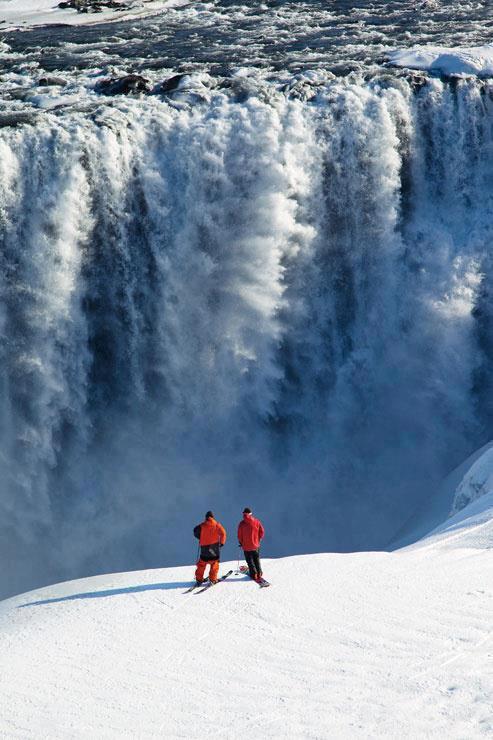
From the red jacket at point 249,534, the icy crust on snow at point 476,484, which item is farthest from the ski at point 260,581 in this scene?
the icy crust on snow at point 476,484

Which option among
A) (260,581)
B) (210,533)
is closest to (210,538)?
(210,533)

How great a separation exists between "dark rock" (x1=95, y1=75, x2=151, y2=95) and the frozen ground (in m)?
13.3

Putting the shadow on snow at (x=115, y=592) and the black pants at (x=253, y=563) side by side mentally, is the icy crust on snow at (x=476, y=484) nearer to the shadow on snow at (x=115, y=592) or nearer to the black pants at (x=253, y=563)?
the black pants at (x=253, y=563)

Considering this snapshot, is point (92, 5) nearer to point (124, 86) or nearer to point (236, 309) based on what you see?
point (124, 86)

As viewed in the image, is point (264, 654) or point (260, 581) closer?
point (264, 654)

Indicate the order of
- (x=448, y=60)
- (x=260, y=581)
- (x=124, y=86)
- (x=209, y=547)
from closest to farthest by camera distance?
(x=260, y=581)
(x=209, y=547)
(x=124, y=86)
(x=448, y=60)

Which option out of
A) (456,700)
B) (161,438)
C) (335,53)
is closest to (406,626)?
(456,700)

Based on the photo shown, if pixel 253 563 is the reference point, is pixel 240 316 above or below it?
above

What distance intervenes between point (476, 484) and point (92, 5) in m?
20.9

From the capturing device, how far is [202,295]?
22.9 metres

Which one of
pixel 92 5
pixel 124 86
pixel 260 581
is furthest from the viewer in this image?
pixel 92 5

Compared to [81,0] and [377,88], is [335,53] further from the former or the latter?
[81,0]

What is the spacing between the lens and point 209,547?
45.8ft

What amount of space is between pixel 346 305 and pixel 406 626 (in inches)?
479
